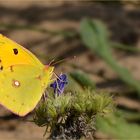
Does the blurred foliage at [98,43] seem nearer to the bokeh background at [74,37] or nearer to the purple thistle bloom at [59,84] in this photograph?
the bokeh background at [74,37]

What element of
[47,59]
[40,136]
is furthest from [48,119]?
[47,59]

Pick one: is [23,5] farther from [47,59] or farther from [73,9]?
[47,59]

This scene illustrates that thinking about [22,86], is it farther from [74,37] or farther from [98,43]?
[74,37]

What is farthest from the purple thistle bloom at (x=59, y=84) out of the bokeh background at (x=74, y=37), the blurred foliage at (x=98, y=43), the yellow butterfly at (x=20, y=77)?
the blurred foliage at (x=98, y=43)

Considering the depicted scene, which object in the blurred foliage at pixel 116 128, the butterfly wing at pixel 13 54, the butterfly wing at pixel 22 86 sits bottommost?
the blurred foliage at pixel 116 128

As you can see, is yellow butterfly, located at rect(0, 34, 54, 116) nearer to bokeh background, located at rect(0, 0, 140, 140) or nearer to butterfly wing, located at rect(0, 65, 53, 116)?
butterfly wing, located at rect(0, 65, 53, 116)

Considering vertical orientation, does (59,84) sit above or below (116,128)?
above

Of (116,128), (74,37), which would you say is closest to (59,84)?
(116,128)

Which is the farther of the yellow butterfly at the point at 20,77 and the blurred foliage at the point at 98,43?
the blurred foliage at the point at 98,43
